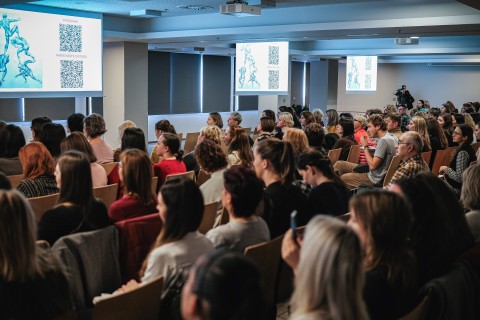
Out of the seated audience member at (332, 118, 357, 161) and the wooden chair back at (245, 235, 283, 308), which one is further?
the seated audience member at (332, 118, 357, 161)

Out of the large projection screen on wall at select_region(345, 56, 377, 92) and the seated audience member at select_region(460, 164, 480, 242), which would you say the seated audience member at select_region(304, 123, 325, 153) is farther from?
the large projection screen on wall at select_region(345, 56, 377, 92)

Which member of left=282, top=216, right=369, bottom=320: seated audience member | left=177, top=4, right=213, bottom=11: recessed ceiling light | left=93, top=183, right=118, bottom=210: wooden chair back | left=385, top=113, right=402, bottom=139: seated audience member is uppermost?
left=177, top=4, right=213, bottom=11: recessed ceiling light

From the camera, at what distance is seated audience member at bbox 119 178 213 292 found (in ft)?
7.96

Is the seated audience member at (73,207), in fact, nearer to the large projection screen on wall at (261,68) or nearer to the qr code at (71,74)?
the qr code at (71,74)

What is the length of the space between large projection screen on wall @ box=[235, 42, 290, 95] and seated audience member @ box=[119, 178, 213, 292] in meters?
9.00

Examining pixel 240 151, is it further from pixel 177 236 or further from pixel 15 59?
pixel 15 59

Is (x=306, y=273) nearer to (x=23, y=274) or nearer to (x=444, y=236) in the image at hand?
(x=23, y=274)

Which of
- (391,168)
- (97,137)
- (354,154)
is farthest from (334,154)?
(97,137)

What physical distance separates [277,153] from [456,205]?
136cm

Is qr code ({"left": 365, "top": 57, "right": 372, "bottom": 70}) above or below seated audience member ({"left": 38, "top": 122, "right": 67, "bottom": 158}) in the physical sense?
above

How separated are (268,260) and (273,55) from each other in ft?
30.6

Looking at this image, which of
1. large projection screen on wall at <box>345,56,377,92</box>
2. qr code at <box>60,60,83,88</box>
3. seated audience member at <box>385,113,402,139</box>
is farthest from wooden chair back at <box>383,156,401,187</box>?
large projection screen on wall at <box>345,56,377,92</box>

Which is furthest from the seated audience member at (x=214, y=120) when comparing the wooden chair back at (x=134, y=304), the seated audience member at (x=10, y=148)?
the wooden chair back at (x=134, y=304)

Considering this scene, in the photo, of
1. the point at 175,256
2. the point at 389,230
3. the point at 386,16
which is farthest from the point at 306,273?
the point at 386,16
